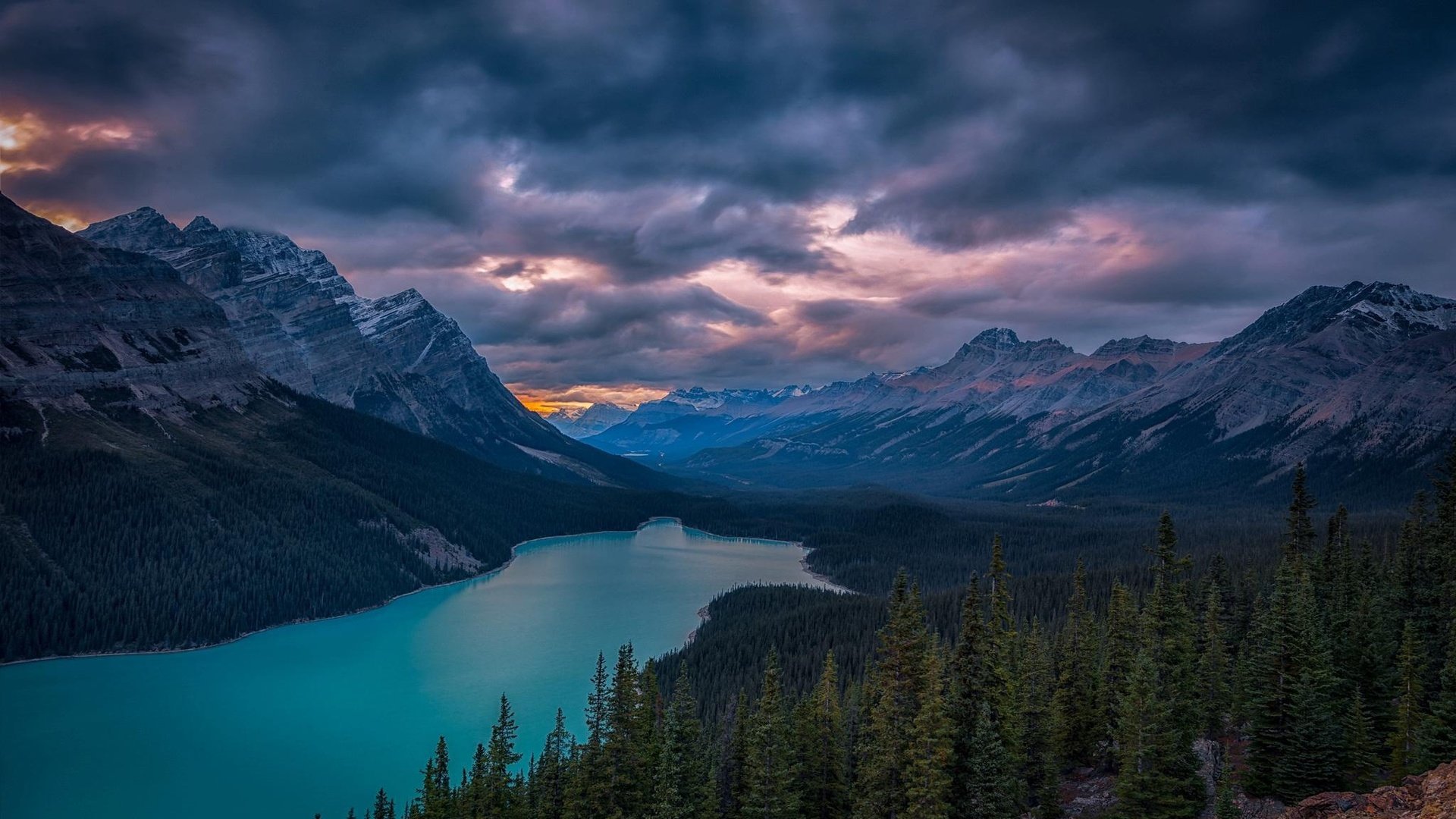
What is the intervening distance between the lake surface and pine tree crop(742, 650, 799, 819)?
47874mm

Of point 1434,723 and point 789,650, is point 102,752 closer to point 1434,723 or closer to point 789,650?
point 789,650

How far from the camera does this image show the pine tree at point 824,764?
1634 inches

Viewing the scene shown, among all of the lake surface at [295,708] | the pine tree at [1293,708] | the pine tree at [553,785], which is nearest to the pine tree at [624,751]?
the pine tree at [553,785]

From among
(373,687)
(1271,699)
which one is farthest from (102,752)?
(1271,699)

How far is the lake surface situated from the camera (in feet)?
237

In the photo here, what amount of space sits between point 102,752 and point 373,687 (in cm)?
3010

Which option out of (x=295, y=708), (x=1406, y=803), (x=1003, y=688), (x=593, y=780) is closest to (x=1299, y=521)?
(x=1003, y=688)

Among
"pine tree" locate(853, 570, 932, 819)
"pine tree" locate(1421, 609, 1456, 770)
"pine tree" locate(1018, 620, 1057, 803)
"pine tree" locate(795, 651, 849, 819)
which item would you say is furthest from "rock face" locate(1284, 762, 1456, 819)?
"pine tree" locate(795, 651, 849, 819)

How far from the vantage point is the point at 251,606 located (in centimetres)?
13525

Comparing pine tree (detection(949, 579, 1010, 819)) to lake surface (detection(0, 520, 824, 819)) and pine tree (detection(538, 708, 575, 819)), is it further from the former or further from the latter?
lake surface (detection(0, 520, 824, 819))

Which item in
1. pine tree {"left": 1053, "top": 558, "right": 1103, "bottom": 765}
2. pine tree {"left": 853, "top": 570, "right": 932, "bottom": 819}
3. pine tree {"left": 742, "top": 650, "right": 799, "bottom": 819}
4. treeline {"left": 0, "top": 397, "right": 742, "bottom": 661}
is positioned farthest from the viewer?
treeline {"left": 0, "top": 397, "right": 742, "bottom": 661}

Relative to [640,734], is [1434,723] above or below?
above

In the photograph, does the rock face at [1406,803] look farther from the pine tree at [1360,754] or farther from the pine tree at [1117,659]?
the pine tree at [1117,659]

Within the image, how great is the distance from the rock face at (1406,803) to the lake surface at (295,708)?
2825 inches
